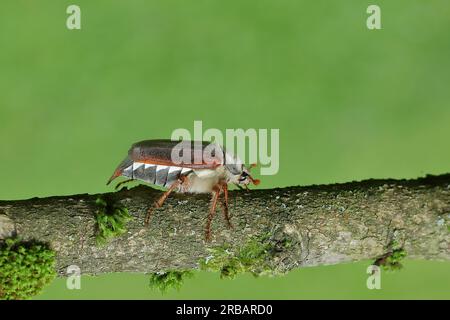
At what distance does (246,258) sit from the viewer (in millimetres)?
2410

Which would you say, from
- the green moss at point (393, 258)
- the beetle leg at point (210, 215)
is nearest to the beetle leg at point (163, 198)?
the beetle leg at point (210, 215)

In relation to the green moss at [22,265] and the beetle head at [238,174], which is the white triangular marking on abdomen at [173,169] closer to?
the beetle head at [238,174]

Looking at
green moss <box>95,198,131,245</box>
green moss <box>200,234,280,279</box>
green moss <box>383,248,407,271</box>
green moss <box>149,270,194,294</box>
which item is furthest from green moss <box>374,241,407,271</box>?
green moss <box>95,198,131,245</box>

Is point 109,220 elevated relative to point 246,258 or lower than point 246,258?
elevated

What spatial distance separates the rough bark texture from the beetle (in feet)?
0.19

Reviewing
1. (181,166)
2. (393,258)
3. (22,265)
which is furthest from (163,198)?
(393,258)

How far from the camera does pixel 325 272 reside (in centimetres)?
498

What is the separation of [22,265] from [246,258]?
78cm

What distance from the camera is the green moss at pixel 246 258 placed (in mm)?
2391

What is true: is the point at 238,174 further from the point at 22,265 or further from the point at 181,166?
the point at 22,265

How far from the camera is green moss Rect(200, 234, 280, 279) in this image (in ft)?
7.84

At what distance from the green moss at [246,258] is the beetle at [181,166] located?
0.54 ft
